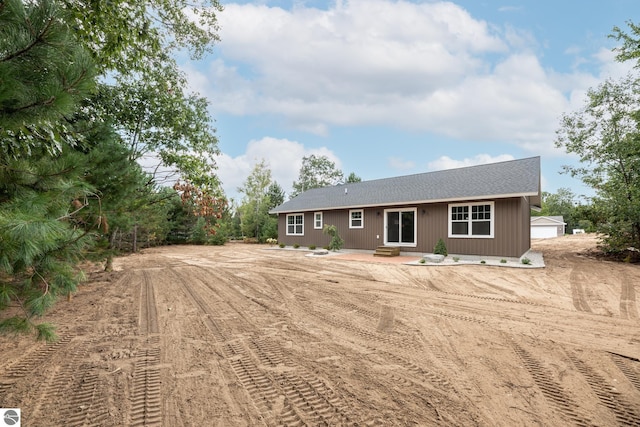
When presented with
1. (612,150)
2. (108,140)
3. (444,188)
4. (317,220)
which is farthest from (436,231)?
(108,140)

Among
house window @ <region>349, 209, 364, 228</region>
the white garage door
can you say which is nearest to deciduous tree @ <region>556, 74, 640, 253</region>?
house window @ <region>349, 209, 364, 228</region>

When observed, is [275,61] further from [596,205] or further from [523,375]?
[596,205]

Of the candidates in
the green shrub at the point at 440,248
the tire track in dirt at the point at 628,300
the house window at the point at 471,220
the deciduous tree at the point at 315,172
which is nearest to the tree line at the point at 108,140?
the house window at the point at 471,220

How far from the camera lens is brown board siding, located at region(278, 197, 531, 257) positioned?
10.7 m

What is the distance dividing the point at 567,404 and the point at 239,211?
28.5 m

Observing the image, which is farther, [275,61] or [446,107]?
[446,107]

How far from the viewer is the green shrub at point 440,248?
A: 11711mm

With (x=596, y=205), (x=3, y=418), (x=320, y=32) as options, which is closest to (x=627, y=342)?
(x=3, y=418)

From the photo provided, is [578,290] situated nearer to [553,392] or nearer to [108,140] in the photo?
[553,392]

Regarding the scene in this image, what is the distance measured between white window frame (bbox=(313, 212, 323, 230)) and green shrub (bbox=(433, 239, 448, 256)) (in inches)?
292

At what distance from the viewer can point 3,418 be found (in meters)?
2.00

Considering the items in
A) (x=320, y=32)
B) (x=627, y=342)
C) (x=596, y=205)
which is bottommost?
(x=627, y=342)

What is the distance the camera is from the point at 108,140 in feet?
15.4

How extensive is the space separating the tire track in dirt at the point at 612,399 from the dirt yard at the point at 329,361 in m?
0.01
